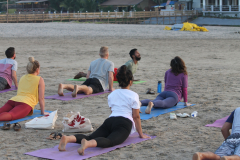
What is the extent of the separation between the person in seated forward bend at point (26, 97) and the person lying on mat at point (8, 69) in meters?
2.08

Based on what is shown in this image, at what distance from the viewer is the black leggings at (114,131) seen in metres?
4.19

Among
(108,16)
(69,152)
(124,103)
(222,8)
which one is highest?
(222,8)

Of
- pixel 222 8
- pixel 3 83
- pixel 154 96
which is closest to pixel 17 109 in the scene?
pixel 3 83

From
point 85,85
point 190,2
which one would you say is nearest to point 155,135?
point 85,85

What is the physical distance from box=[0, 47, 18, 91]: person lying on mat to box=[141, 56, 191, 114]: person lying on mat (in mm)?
3029

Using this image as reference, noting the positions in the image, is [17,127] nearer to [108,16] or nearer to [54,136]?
[54,136]

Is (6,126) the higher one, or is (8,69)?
(8,69)

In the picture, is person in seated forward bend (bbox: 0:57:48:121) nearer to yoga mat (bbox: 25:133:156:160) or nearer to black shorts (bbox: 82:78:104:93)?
yoga mat (bbox: 25:133:156:160)

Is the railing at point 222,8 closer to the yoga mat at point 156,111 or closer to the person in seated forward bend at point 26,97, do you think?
the yoga mat at point 156,111

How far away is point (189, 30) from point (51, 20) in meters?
21.9

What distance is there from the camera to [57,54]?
15.3 meters

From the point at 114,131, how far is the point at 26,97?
1.94m

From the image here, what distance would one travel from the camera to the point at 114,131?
4.30m

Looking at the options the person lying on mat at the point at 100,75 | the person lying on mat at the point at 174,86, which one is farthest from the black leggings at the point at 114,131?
the person lying on mat at the point at 100,75
